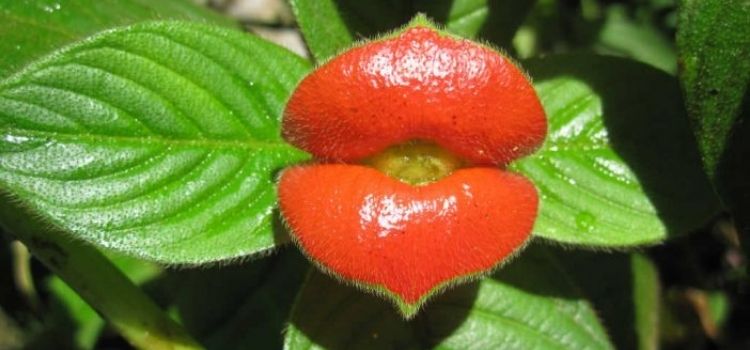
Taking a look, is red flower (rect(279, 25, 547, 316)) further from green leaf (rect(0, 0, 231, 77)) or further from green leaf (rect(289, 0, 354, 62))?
green leaf (rect(0, 0, 231, 77))

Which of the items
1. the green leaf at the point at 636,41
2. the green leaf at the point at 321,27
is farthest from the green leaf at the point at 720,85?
the green leaf at the point at 636,41

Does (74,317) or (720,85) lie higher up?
(720,85)

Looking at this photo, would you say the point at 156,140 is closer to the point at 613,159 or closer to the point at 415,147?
the point at 415,147

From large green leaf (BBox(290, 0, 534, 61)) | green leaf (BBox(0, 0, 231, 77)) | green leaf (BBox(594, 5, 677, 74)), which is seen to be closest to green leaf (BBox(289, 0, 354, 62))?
large green leaf (BBox(290, 0, 534, 61))

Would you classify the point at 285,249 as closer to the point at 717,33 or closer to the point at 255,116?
the point at 255,116

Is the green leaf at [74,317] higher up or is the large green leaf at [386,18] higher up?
the large green leaf at [386,18]

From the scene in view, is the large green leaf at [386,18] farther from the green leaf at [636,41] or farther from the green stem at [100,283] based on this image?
the green leaf at [636,41]

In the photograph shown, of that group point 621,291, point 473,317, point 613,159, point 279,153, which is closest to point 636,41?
point 621,291

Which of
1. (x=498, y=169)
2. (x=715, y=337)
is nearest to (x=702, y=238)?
(x=715, y=337)
